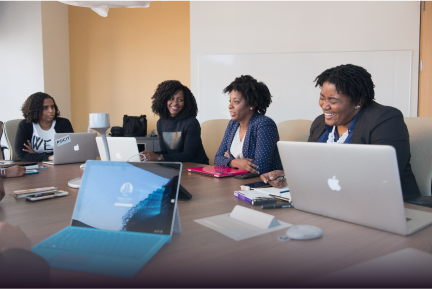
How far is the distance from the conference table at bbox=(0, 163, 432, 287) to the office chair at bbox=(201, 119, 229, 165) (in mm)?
1894

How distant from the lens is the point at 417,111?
3.74 metres

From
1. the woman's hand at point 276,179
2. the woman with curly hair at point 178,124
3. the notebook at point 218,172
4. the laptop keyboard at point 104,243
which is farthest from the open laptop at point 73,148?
the laptop keyboard at point 104,243

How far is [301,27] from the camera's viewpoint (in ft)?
12.7

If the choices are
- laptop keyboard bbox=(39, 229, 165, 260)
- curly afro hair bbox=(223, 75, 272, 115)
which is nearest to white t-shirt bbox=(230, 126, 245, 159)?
curly afro hair bbox=(223, 75, 272, 115)

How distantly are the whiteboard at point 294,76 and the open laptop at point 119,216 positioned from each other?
3.30 m

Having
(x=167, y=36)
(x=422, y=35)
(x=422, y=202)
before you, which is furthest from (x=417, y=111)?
(x=167, y=36)

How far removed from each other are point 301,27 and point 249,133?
226 centimetres

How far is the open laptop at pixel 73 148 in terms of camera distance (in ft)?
7.36

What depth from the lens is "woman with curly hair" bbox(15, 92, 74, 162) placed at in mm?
2752

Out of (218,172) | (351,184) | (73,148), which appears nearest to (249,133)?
(218,172)

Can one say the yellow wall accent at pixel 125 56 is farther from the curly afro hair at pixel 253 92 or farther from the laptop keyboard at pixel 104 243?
the laptop keyboard at pixel 104 243

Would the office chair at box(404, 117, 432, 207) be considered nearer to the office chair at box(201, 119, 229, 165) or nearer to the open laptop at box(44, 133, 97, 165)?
the office chair at box(201, 119, 229, 165)

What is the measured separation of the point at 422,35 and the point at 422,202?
127 inches

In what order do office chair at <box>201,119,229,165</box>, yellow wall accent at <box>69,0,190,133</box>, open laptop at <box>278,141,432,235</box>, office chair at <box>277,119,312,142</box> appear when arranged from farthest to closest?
1. yellow wall accent at <box>69,0,190,133</box>
2. office chair at <box>201,119,229,165</box>
3. office chair at <box>277,119,312,142</box>
4. open laptop at <box>278,141,432,235</box>
